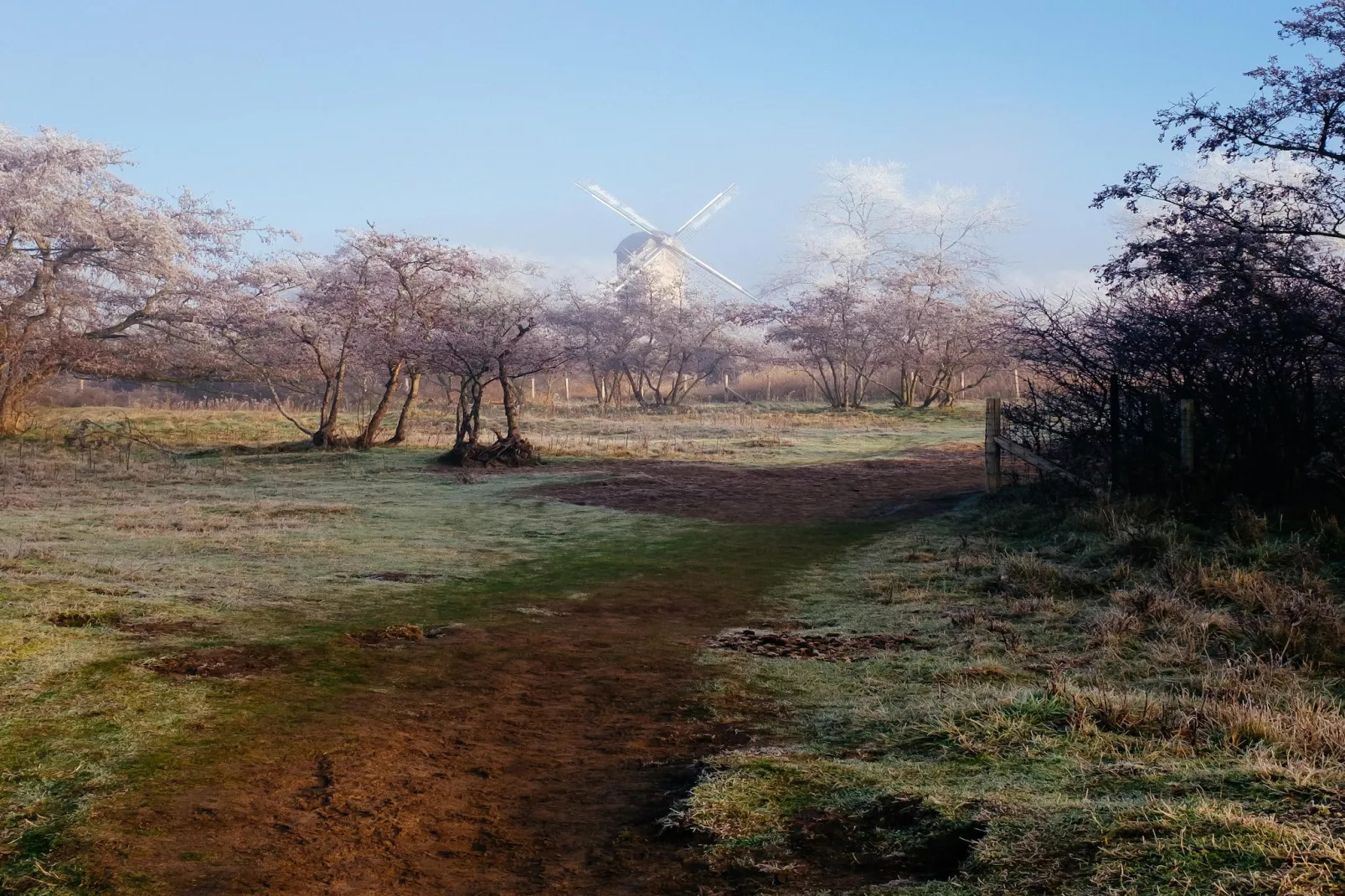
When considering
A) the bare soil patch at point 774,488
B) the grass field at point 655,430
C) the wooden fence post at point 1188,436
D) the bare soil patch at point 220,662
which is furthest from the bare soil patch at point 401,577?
the grass field at point 655,430

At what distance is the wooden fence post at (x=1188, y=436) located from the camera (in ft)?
35.4

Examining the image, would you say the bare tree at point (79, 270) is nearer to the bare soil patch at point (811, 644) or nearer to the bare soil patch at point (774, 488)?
the bare soil patch at point (774, 488)

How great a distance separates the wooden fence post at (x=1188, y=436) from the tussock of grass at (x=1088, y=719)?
1.39 meters

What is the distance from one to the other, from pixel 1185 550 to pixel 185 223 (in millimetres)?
25009

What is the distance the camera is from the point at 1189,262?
33.2 ft

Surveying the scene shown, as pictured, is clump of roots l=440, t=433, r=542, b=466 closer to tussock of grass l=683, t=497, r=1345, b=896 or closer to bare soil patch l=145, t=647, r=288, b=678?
tussock of grass l=683, t=497, r=1345, b=896

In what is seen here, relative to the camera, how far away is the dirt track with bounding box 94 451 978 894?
11.0 ft

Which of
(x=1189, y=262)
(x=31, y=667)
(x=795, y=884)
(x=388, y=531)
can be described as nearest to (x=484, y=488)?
(x=388, y=531)

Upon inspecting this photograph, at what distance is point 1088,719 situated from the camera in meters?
4.49

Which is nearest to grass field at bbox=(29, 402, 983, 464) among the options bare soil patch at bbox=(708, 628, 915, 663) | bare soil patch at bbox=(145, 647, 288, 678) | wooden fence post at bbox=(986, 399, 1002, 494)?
wooden fence post at bbox=(986, 399, 1002, 494)

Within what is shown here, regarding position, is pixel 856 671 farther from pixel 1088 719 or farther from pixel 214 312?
pixel 214 312

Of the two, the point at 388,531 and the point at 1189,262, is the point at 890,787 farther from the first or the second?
the point at 388,531

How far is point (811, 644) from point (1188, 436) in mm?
5882

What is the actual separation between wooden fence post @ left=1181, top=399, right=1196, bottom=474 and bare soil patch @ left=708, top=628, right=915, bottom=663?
5220 millimetres
